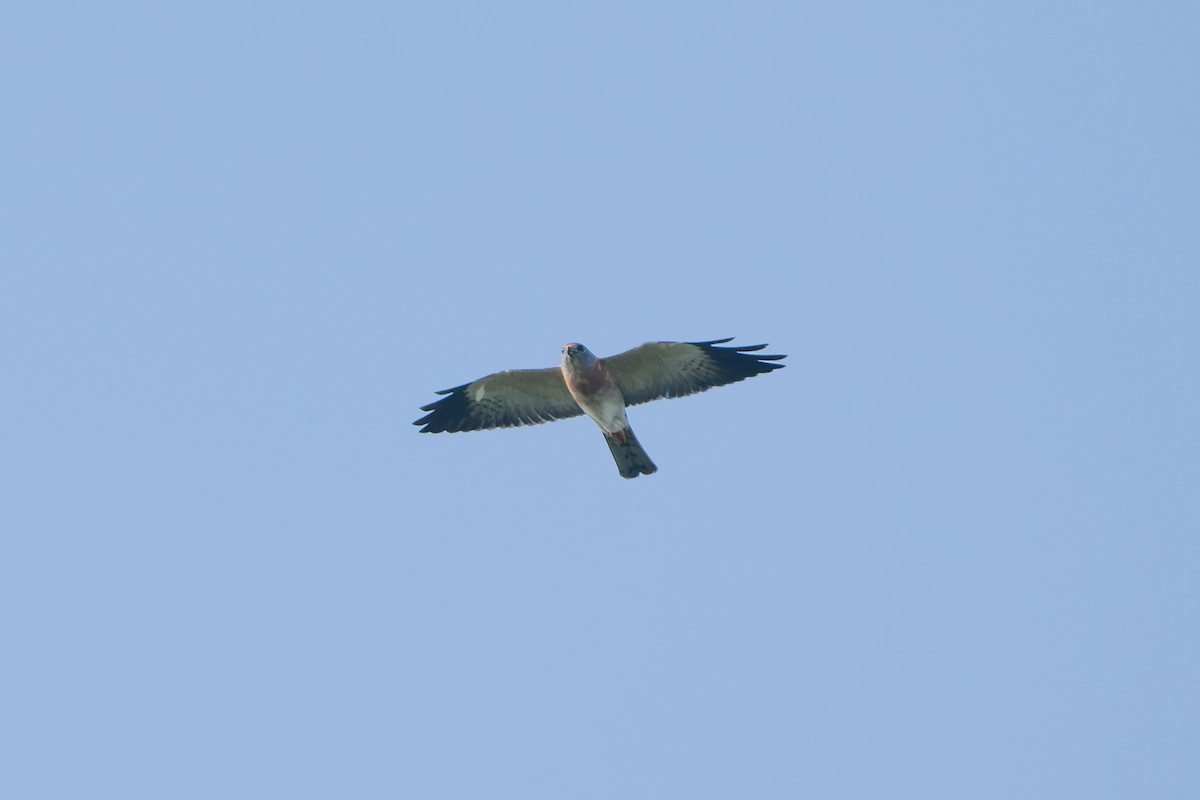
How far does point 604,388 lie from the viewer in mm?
19953

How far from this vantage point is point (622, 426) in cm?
2017

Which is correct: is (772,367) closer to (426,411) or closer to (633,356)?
(633,356)

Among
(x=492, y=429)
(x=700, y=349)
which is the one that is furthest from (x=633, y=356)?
Answer: (x=492, y=429)

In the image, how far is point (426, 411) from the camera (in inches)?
837

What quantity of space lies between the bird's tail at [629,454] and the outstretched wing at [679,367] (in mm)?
457

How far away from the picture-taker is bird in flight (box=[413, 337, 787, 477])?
65.3 ft

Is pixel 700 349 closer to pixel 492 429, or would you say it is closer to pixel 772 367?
pixel 772 367

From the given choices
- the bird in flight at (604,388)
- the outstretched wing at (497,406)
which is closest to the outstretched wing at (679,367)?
the bird in flight at (604,388)

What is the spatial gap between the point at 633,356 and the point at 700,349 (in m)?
0.83

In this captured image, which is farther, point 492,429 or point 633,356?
point 492,429

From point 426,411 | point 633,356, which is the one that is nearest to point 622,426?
point 633,356

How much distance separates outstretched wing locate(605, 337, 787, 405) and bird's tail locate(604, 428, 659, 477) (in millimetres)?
457

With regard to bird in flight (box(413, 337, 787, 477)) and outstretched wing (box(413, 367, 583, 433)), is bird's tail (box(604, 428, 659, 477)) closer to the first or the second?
bird in flight (box(413, 337, 787, 477))

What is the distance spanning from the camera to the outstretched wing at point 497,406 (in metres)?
20.9
